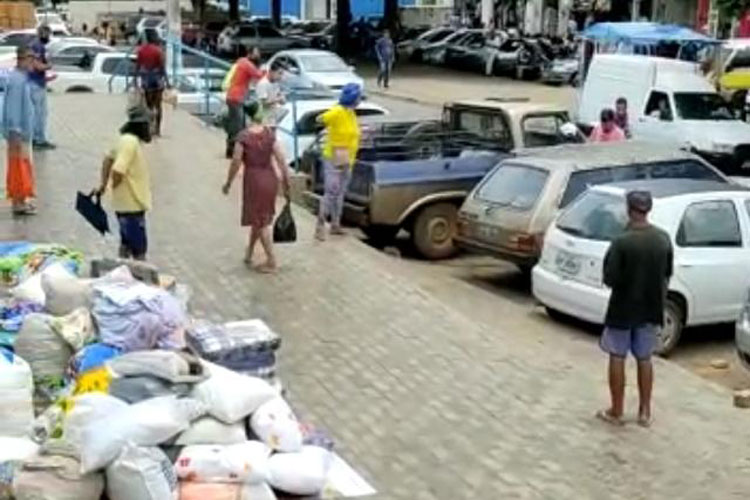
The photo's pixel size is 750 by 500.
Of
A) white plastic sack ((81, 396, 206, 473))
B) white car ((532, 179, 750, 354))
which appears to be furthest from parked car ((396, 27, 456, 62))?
white plastic sack ((81, 396, 206, 473))

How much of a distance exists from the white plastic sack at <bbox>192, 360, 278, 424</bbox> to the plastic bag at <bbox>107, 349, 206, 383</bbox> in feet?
0.29

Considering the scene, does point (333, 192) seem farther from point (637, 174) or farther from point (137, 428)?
point (137, 428)

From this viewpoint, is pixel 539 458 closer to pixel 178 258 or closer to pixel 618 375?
pixel 618 375

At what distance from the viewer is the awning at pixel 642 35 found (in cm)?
3522

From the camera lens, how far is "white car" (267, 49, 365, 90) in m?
34.4

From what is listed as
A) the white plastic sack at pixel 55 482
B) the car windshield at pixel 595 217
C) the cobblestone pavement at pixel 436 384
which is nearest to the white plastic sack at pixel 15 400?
the white plastic sack at pixel 55 482

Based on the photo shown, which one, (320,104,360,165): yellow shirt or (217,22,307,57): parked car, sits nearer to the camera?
(320,104,360,165): yellow shirt

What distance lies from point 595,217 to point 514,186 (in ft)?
6.49

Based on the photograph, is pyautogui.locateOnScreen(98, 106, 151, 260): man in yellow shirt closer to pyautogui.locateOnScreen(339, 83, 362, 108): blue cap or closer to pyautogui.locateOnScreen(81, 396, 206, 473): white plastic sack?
pyautogui.locateOnScreen(339, 83, 362, 108): blue cap

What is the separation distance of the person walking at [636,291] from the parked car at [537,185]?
5.16m

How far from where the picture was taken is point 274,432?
7430 millimetres

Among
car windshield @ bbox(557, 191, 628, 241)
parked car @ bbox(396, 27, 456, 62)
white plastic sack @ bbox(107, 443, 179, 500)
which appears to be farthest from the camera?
A: parked car @ bbox(396, 27, 456, 62)

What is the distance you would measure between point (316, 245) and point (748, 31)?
88.6 feet

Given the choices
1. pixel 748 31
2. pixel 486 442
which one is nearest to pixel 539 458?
pixel 486 442
